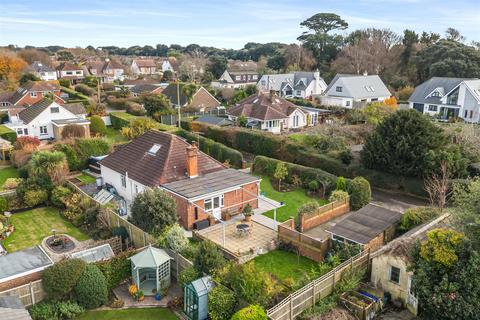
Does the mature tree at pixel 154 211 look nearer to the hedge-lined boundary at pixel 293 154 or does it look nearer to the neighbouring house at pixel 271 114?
the hedge-lined boundary at pixel 293 154

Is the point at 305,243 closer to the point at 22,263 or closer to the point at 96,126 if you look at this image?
the point at 22,263

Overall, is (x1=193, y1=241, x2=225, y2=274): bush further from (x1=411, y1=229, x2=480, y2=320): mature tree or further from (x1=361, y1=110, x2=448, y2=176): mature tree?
(x1=361, y1=110, x2=448, y2=176): mature tree

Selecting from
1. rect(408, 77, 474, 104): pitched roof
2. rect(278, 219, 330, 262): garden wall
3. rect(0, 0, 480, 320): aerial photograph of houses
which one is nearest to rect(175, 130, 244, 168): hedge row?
rect(0, 0, 480, 320): aerial photograph of houses

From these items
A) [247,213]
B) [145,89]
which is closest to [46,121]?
[145,89]

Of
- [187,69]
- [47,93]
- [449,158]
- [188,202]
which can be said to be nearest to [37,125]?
[47,93]

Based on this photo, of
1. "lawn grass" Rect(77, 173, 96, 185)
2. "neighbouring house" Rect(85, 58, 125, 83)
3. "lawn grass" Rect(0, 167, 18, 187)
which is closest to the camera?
"lawn grass" Rect(77, 173, 96, 185)

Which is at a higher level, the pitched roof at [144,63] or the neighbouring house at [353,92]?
the pitched roof at [144,63]

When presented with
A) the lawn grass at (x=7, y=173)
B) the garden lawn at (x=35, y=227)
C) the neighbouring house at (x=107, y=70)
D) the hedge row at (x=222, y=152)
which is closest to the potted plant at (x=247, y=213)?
the garden lawn at (x=35, y=227)
